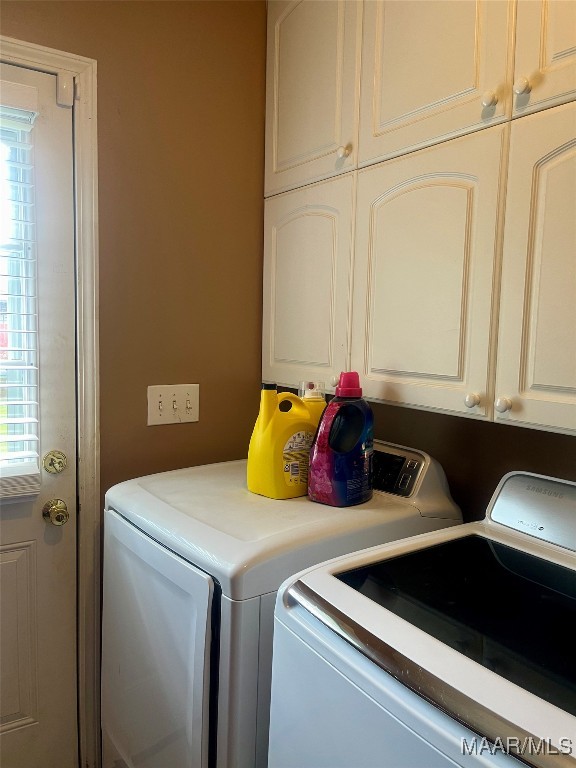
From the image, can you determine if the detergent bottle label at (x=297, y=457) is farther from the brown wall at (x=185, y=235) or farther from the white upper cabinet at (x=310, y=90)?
the white upper cabinet at (x=310, y=90)

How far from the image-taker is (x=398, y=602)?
0.96m

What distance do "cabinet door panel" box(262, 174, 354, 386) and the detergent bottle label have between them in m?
0.23

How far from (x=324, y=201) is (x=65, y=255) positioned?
0.72 m

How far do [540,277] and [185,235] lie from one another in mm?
1051

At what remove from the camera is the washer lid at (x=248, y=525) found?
107 centimetres

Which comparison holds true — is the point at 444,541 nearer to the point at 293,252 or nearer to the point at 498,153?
the point at 498,153

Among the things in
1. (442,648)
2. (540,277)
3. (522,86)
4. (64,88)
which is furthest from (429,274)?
(64,88)

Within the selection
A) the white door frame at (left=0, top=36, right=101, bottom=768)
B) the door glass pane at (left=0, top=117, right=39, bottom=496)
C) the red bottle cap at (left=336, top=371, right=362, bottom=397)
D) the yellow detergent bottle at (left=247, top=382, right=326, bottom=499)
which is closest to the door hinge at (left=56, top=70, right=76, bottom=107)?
the white door frame at (left=0, top=36, right=101, bottom=768)

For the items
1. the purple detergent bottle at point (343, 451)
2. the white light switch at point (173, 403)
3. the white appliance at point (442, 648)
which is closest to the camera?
the white appliance at point (442, 648)

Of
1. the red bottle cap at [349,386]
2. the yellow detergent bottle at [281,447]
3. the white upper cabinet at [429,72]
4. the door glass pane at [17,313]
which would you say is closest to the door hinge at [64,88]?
the door glass pane at [17,313]

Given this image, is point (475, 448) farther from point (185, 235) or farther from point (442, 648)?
point (185, 235)

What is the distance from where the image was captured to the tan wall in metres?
1.55

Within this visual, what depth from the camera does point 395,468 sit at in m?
1.47

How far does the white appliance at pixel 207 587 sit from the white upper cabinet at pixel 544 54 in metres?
0.84
